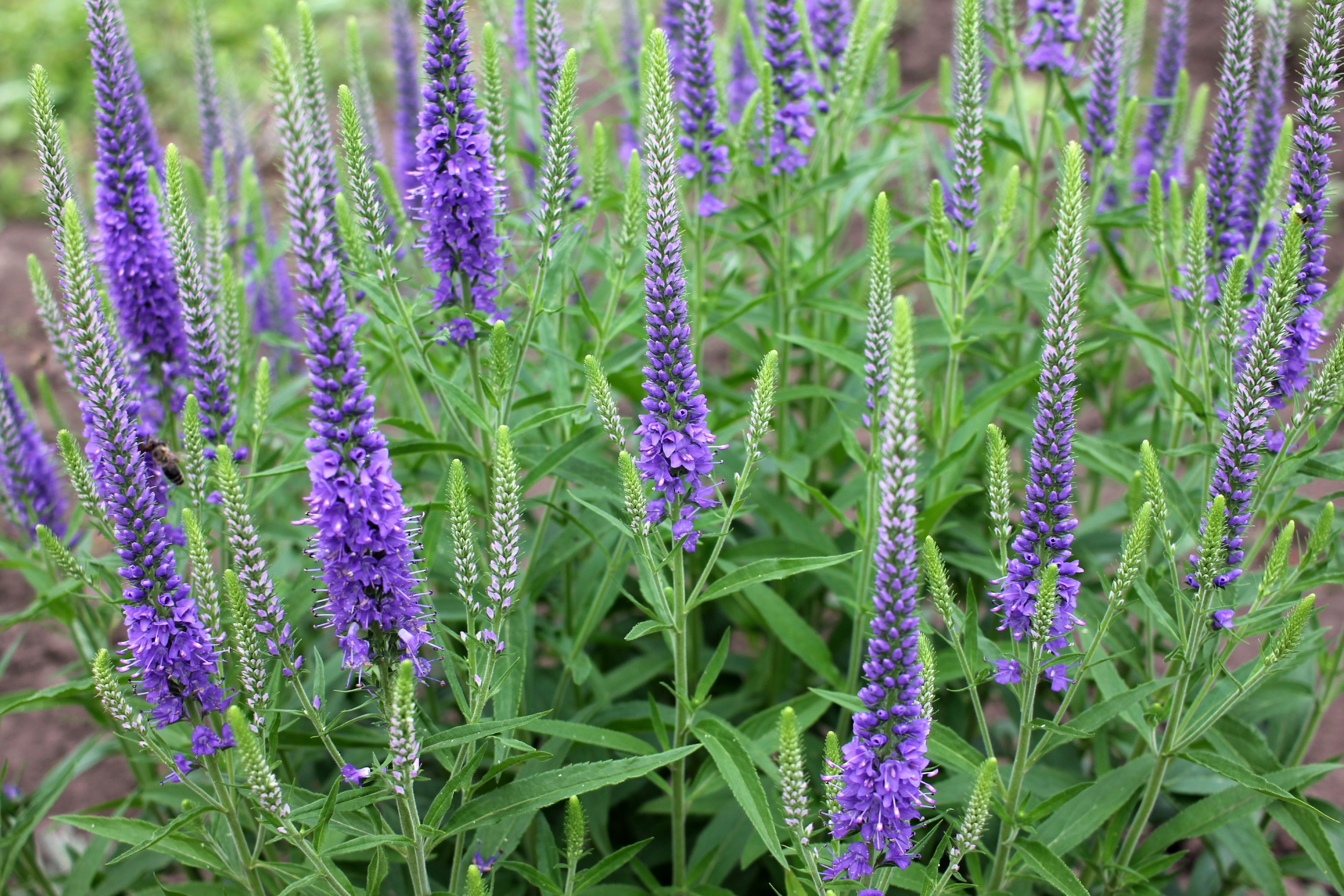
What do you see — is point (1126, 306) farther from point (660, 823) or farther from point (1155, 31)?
point (1155, 31)

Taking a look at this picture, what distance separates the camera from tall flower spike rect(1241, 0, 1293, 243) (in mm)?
5051

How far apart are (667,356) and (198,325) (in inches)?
74.9

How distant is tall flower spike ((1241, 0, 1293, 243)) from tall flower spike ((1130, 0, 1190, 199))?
0.81 metres

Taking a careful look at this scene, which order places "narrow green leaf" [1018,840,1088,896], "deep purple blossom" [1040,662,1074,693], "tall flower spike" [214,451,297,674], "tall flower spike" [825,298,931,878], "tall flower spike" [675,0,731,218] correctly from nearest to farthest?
1. "tall flower spike" [825,298,931,878]
2. "tall flower spike" [214,451,297,674]
3. "narrow green leaf" [1018,840,1088,896]
4. "deep purple blossom" [1040,662,1074,693]
5. "tall flower spike" [675,0,731,218]

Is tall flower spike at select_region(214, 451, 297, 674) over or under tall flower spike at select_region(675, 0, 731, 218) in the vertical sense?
under

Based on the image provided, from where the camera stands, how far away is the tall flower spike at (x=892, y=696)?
2.68 meters

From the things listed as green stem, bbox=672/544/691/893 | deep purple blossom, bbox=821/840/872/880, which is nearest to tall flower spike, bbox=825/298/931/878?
deep purple blossom, bbox=821/840/872/880

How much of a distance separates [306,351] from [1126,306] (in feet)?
13.6

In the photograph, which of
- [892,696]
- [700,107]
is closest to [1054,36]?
[700,107]

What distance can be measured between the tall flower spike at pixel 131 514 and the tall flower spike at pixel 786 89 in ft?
10.0

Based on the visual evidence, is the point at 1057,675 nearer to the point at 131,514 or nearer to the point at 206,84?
the point at 131,514

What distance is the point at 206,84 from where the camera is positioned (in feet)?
21.0

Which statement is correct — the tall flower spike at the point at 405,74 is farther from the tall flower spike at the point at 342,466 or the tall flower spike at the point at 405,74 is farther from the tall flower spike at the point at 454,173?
the tall flower spike at the point at 342,466

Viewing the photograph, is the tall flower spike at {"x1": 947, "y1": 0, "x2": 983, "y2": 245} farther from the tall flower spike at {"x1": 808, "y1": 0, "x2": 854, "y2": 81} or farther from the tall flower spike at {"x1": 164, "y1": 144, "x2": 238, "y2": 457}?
the tall flower spike at {"x1": 164, "y1": 144, "x2": 238, "y2": 457}
